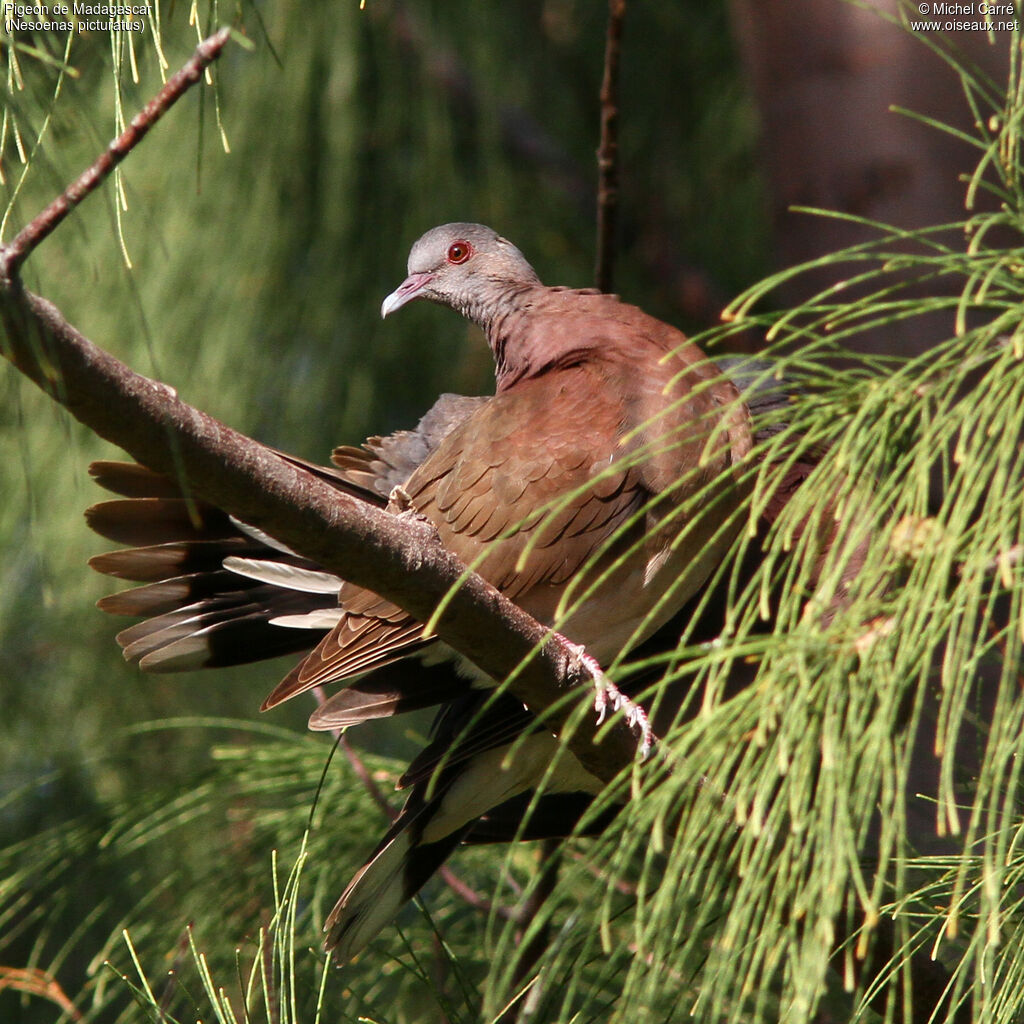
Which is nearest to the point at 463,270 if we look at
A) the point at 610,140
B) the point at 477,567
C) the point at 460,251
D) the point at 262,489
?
the point at 460,251

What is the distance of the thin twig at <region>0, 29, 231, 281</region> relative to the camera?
1.06m

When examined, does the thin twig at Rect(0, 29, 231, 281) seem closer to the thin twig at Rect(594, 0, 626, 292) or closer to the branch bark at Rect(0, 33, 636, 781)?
the branch bark at Rect(0, 33, 636, 781)

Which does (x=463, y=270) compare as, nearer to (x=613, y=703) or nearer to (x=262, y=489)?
(x=613, y=703)

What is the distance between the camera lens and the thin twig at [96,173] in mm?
1064

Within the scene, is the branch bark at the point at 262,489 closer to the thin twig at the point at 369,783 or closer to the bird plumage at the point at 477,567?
the bird plumage at the point at 477,567

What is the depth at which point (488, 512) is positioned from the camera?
2.11 m

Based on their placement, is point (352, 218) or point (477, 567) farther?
point (352, 218)

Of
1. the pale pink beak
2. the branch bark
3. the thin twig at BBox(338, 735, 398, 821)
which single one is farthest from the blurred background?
the branch bark

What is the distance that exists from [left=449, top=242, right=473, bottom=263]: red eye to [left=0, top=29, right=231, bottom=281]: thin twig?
1616mm

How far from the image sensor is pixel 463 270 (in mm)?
2736

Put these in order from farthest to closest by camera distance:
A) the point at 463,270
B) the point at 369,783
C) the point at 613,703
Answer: the point at 463,270 < the point at 369,783 < the point at 613,703

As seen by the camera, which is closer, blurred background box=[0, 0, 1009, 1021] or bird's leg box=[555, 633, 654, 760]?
bird's leg box=[555, 633, 654, 760]

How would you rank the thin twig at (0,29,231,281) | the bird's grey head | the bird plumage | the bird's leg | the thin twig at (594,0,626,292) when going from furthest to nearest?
the bird's grey head
the thin twig at (594,0,626,292)
the bird plumage
the bird's leg
the thin twig at (0,29,231,281)

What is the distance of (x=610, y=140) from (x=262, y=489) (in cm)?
116
